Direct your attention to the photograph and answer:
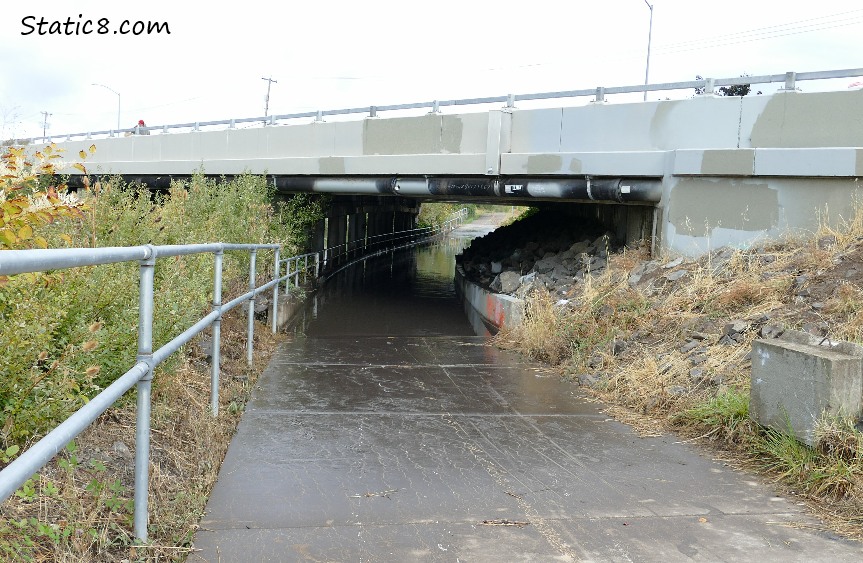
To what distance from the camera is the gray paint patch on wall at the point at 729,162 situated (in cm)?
1066

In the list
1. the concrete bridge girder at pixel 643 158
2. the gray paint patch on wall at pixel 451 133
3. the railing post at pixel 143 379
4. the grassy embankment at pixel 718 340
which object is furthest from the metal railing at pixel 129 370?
the gray paint patch on wall at pixel 451 133

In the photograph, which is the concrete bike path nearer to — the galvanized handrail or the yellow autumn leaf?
the galvanized handrail

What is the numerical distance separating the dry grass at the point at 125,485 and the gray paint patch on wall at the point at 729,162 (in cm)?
787

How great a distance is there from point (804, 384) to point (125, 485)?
3.96 m

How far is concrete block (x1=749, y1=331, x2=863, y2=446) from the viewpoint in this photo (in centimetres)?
447

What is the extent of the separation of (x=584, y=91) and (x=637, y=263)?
3.34 meters

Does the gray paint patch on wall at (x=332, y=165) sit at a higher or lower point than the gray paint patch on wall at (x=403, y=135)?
lower

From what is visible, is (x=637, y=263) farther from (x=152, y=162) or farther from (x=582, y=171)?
(x=152, y=162)

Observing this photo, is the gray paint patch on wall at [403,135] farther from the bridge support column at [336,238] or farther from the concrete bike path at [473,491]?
the bridge support column at [336,238]

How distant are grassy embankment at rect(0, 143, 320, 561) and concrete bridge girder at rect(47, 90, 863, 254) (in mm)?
6847

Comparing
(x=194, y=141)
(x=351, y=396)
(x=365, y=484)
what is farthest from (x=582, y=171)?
(x=194, y=141)

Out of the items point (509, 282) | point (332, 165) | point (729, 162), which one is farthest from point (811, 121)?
point (332, 165)

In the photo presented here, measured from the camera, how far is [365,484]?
4324 millimetres

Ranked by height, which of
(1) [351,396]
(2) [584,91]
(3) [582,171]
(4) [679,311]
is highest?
(2) [584,91]
